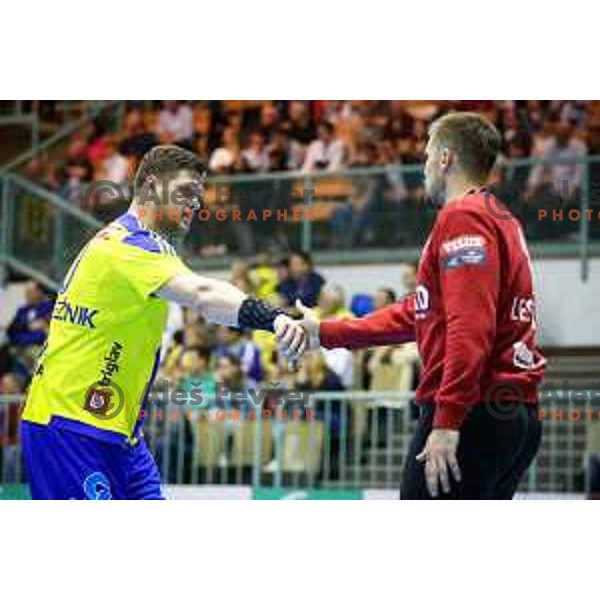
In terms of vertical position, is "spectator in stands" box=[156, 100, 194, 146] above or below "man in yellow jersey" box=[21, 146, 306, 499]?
above

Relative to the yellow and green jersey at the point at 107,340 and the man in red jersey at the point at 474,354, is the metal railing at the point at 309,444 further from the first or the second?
the man in red jersey at the point at 474,354

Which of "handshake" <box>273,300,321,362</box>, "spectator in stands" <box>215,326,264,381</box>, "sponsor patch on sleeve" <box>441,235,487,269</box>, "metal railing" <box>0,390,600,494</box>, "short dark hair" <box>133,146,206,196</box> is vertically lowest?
"metal railing" <box>0,390,600,494</box>

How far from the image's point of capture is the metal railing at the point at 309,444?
12.0 m

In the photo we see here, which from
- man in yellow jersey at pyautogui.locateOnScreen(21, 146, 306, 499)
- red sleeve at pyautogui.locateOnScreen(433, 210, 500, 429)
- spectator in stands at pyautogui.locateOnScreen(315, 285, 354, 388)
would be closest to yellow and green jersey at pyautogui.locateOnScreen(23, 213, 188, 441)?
man in yellow jersey at pyautogui.locateOnScreen(21, 146, 306, 499)

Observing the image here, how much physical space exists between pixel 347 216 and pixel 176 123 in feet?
4.99

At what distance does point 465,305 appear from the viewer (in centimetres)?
598

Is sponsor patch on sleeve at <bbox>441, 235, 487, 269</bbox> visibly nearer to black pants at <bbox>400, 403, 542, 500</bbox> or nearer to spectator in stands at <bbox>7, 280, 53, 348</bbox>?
black pants at <bbox>400, 403, 542, 500</bbox>

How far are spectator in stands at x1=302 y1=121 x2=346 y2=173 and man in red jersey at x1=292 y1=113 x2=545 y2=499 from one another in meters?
6.57

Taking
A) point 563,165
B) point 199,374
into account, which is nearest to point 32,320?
point 199,374

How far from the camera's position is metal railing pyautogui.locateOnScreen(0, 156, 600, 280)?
12094 millimetres

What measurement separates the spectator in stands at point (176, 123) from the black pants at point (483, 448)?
6.61 meters

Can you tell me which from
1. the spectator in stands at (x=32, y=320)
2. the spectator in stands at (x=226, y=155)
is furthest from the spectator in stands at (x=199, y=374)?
the spectator in stands at (x=226, y=155)
